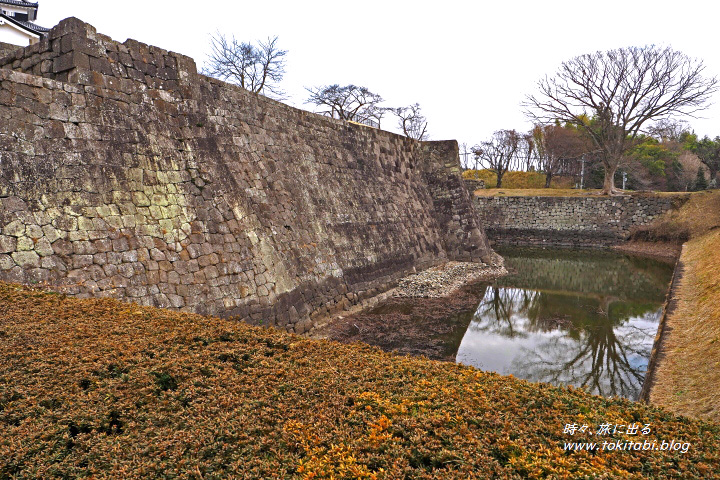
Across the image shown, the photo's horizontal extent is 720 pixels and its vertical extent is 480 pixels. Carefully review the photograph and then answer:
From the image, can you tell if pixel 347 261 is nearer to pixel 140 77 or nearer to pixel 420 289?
pixel 420 289

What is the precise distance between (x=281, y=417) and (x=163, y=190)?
20.1 feet

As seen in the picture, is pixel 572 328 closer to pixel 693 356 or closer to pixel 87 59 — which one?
pixel 693 356

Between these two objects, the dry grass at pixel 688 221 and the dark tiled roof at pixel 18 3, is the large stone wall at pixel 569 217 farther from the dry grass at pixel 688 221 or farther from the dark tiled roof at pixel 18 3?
the dark tiled roof at pixel 18 3

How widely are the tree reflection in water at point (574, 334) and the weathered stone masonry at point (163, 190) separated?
4.26 m

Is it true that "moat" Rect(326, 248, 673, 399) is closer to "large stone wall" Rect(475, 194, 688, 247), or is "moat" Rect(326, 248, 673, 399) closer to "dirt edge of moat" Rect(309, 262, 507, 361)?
"dirt edge of moat" Rect(309, 262, 507, 361)

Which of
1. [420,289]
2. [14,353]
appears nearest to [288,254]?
[420,289]

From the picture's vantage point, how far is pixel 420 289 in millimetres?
14766

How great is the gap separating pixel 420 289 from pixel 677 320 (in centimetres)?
Answer: 701

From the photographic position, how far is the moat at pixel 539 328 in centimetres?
912

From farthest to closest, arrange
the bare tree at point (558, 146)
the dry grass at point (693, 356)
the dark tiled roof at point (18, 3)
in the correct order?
the bare tree at point (558, 146) → the dark tiled roof at point (18, 3) → the dry grass at point (693, 356)

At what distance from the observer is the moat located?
9125mm

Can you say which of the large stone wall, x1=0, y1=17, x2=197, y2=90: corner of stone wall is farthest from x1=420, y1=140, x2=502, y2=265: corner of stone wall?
x1=0, y1=17, x2=197, y2=90: corner of stone wall

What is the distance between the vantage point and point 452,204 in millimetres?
21281

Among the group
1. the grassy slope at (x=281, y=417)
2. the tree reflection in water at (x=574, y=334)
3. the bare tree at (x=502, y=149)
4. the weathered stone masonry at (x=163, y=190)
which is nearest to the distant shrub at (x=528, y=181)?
the bare tree at (x=502, y=149)
